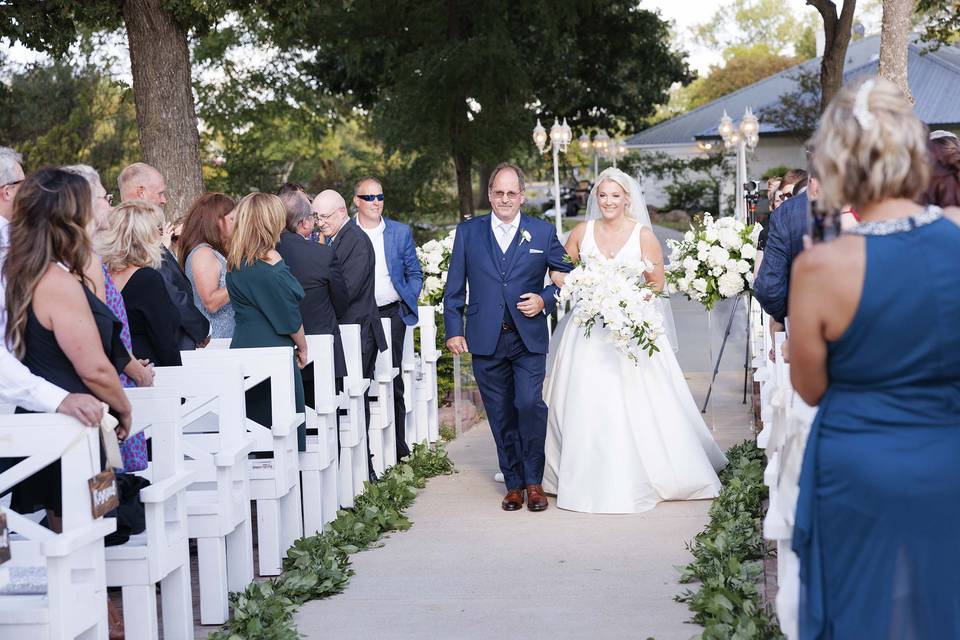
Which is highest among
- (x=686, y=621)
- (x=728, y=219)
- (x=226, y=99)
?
(x=226, y=99)

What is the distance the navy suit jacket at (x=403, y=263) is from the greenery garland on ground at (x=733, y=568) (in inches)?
116

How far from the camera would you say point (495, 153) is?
25750 mm

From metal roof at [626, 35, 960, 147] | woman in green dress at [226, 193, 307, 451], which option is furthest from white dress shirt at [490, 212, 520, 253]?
metal roof at [626, 35, 960, 147]

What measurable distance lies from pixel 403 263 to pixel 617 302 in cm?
248

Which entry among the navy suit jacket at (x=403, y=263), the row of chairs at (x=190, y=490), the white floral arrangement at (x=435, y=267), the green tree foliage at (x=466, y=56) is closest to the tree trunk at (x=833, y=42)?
the green tree foliage at (x=466, y=56)

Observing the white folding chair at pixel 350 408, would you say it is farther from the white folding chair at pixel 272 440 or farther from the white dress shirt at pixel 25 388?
the white dress shirt at pixel 25 388

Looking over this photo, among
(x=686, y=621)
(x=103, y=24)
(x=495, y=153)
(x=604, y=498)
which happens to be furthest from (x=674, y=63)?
(x=686, y=621)

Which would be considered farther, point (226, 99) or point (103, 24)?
point (226, 99)

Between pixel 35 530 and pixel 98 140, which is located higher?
pixel 98 140

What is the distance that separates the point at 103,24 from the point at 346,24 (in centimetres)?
1322

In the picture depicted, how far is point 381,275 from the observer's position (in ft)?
32.1

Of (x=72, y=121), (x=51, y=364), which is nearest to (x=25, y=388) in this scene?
(x=51, y=364)

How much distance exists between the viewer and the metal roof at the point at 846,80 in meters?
43.2

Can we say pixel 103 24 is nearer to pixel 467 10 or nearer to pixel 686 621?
pixel 686 621
